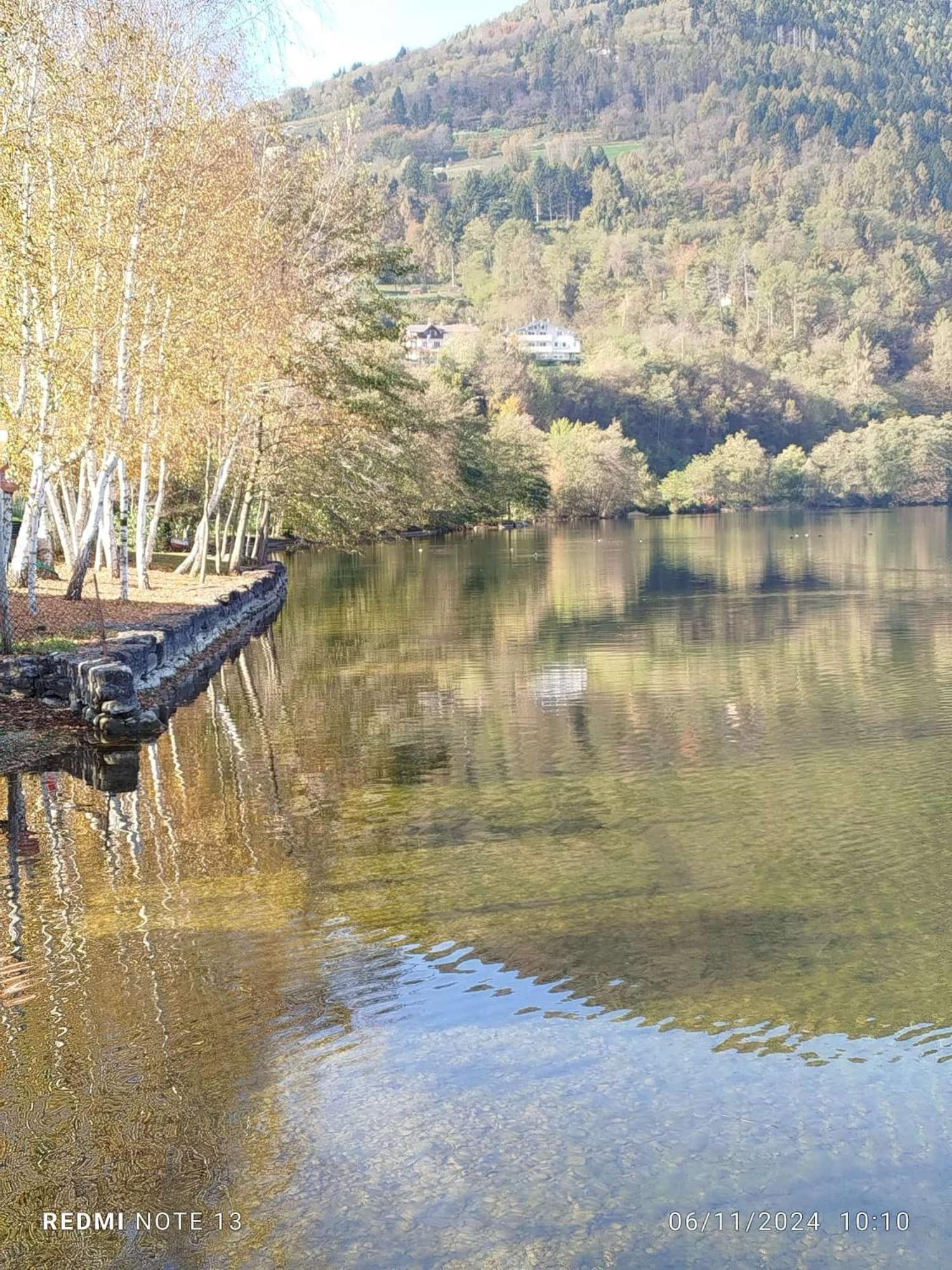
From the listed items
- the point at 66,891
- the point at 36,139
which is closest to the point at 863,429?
the point at 36,139

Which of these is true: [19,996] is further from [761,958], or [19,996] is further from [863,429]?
[863,429]

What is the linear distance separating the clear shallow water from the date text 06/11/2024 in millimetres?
56

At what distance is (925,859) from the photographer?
1353 cm

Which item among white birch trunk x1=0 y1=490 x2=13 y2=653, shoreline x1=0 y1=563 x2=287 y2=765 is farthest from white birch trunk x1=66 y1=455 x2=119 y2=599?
white birch trunk x1=0 y1=490 x2=13 y2=653

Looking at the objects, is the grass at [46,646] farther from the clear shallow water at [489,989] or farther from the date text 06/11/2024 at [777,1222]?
the date text 06/11/2024 at [777,1222]

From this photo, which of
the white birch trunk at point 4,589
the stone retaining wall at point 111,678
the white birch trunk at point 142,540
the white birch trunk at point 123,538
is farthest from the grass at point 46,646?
the white birch trunk at point 142,540

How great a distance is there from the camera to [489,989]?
10242 mm

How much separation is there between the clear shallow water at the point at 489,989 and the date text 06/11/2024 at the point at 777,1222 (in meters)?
0.06

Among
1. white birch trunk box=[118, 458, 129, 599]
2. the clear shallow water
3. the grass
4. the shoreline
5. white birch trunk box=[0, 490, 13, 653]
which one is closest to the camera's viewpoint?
the clear shallow water

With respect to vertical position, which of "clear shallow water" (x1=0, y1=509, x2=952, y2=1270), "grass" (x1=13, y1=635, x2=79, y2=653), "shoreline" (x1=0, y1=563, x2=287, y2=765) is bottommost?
"clear shallow water" (x1=0, y1=509, x2=952, y2=1270)

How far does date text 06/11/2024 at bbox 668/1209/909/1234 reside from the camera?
23.4 ft

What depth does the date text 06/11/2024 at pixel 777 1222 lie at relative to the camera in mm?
7125

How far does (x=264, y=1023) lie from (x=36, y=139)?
18.4 metres

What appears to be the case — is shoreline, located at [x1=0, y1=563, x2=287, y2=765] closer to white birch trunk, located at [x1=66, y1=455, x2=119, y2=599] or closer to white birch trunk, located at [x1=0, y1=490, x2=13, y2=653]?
white birch trunk, located at [x1=0, y1=490, x2=13, y2=653]
